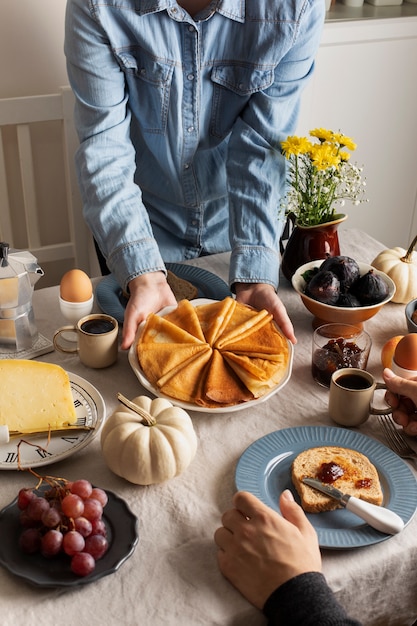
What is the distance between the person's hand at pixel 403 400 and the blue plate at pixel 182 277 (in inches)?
19.9

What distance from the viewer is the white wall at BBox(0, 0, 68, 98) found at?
218 cm

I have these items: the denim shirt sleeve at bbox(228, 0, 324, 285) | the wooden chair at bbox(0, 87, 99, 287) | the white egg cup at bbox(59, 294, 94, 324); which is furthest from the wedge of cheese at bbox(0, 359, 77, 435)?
the wooden chair at bbox(0, 87, 99, 287)

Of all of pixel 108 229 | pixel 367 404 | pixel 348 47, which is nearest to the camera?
pixel 367 404

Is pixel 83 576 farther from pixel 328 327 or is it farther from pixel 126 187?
pixel 126 187

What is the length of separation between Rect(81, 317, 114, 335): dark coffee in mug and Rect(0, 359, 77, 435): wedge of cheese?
5.6 inches

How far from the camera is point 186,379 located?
1.34 meters


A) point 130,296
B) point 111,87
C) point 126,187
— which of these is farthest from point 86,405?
point 111,87

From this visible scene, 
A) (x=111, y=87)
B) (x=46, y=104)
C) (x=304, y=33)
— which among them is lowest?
(x=46, y=104)

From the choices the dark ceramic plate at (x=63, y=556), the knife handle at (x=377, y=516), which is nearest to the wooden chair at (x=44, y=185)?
the dark ceramic plate at (x=63, y=556)

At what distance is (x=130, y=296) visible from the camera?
1565 millimetres

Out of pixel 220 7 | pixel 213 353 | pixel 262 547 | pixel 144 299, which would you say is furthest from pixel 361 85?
pixel 262 547

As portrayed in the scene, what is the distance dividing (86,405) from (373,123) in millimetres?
2070

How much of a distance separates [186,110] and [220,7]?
26cm

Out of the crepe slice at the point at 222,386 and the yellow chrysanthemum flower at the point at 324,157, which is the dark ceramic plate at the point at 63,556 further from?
the yellow chrysanthemum flower at the point at 324,157
